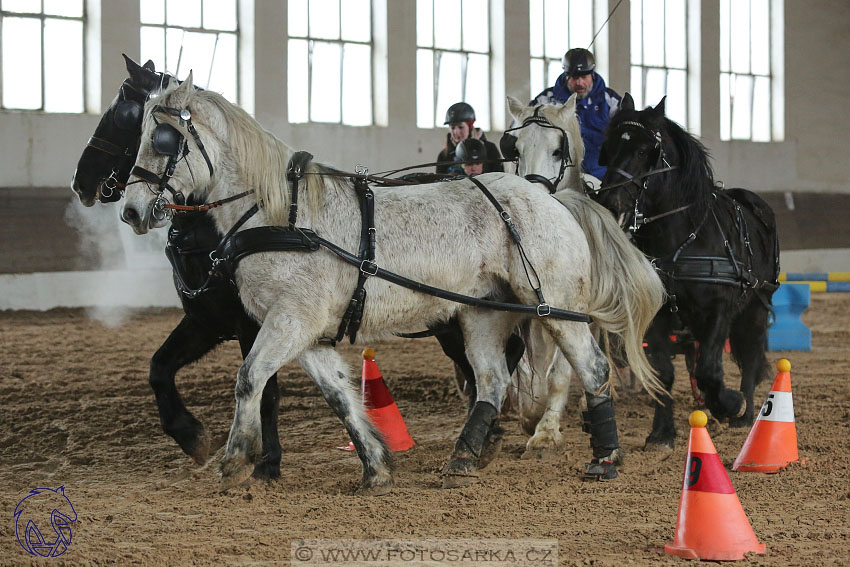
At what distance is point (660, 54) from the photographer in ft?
58.9

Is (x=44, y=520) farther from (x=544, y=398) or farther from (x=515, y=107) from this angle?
(x=515, y=107)

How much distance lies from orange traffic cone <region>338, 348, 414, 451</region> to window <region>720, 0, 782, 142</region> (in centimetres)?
1485

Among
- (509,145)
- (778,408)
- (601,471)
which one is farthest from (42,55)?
(778,408)

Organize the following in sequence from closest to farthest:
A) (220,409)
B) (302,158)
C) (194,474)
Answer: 1. (302,158)
2. (194,474)
3. (220,409)

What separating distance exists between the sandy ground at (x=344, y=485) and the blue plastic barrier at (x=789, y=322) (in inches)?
74.7

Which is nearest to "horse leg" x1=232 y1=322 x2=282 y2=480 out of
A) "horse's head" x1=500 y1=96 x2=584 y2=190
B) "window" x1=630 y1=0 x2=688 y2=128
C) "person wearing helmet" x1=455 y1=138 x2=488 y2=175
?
"horse's head" x1=500 y1=96 x2=584 y2=190

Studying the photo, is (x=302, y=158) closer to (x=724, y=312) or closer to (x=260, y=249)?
(x=260, y=249)

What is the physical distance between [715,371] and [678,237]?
807 millimetres

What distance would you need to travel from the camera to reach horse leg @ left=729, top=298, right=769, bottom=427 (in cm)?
617

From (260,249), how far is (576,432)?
2848 mm

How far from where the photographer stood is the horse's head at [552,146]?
573 centimetres

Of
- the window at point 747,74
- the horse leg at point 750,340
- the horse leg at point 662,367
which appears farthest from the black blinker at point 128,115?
the window at point 747,74

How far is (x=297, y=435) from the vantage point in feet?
19.6

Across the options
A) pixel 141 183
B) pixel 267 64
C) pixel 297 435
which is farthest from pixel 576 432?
pixel 267 64
